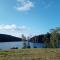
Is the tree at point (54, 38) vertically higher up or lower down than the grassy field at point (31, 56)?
higher up

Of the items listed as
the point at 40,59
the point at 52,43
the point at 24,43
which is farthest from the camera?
the point at 24,43

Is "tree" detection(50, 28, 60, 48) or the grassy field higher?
"tree" detection(50, 28, 60, 48)

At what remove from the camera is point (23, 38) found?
55.5 metres

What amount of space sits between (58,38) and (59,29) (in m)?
2.24

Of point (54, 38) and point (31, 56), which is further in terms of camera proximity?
point (54, 38)

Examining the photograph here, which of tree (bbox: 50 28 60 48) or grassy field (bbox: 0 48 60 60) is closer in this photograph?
grassy field (bbox: 0 48 60 60)

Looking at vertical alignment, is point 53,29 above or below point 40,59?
above

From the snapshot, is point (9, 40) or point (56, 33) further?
point (9, 40)

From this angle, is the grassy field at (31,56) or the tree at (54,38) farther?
the tree at (54,38)

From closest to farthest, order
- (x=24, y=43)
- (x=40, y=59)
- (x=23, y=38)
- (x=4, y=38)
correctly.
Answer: (x=40, y=59)
(x=24, y=43)
(x=23, y=38)
(x=4, y=38)

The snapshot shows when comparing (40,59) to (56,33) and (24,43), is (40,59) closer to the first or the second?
(56,33)

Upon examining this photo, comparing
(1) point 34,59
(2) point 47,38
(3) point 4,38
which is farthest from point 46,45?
(3) point 4,38

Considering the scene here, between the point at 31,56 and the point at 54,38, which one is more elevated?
the point at 54,38

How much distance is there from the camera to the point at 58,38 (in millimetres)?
48438
